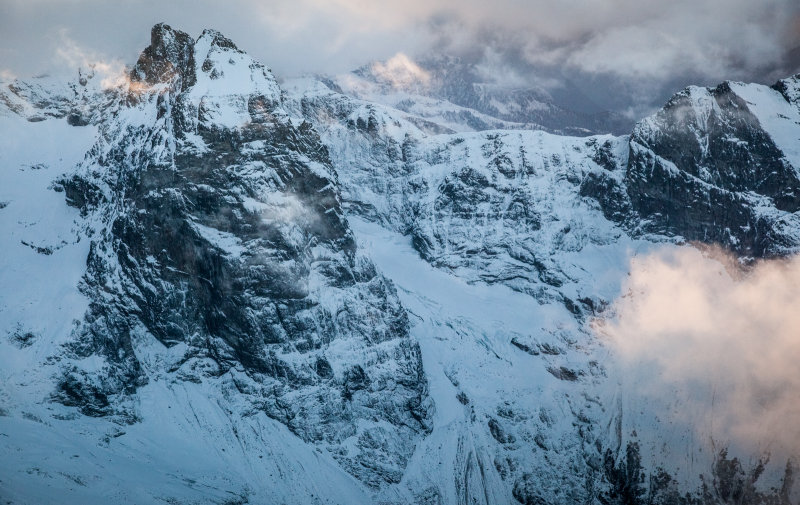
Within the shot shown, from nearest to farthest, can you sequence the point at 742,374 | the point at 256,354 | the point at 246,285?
the point at 256,354 < the point at 246,285 < the point at 742,374

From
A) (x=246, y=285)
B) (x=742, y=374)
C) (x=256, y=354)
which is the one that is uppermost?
(x=742, y=374)

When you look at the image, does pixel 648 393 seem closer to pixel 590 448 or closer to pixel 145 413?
pixel 590 448

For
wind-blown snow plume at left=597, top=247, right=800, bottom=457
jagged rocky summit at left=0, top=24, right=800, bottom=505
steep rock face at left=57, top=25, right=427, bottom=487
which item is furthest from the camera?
wind-blown snow plume at left=597, top=247, right=800, bottom=457

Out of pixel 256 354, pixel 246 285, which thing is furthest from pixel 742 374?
pixel 246 285

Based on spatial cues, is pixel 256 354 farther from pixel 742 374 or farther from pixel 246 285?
pixel 742 374

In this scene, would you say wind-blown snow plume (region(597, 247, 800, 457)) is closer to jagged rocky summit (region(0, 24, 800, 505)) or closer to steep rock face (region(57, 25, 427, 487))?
jagged rocky summit (region(0, 24, 800, 505))

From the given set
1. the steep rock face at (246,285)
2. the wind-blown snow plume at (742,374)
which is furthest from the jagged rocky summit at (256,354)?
the wind-blown snow plume at (742,374)

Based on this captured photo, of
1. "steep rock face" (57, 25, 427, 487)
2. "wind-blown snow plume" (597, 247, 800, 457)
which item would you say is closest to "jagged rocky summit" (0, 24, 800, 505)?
"steep rock face" (57, 25, 427, 487)

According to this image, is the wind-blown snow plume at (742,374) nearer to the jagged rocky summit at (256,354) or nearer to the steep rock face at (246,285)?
the jagged rocky summit at (256,354)
